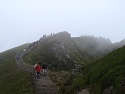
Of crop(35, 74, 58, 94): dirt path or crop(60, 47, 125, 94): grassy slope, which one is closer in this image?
crop(60, 47, 125, 94): grassy slope

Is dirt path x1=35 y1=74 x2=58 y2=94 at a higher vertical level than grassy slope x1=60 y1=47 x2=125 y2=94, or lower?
lower

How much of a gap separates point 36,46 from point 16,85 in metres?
64.9

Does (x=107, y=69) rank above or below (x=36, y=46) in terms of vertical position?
below

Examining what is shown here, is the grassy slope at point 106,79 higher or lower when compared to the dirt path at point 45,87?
higher

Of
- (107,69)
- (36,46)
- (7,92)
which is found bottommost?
(7,92)

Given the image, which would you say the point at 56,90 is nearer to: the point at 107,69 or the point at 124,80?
the point at 107,69

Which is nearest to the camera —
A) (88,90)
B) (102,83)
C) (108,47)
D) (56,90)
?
(102,83)

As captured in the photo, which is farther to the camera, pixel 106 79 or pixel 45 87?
pixel 45 87

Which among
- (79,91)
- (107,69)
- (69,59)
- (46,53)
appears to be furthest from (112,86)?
(69,59)

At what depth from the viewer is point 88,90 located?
73.6ft

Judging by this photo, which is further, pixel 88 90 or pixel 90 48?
pixel 90 48

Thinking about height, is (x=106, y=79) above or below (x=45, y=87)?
above

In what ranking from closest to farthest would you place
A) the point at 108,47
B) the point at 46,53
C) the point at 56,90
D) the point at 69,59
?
the point at 56,90
the point at 46,53
the point at 69,59
the point at 108,47

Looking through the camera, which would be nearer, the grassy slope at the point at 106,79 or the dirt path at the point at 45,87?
the grassy slope at the point at 106,79
